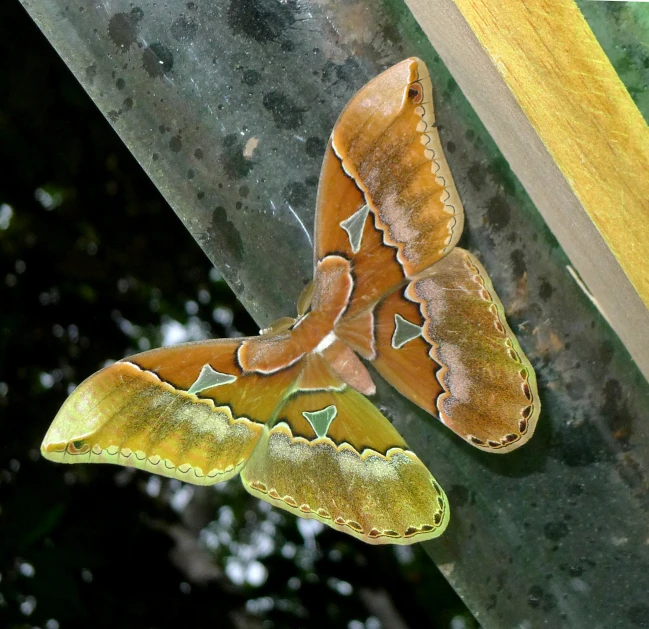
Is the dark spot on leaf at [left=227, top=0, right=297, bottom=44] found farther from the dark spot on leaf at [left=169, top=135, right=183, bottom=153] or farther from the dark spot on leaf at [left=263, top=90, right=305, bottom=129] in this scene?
the dark spot on leaf at [left=169, top=135, right=183, bottom=153]

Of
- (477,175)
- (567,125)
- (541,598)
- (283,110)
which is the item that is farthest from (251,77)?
(541,598)

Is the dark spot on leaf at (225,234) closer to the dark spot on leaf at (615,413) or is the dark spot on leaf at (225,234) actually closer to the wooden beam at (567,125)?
the wooden beam at (567,125)

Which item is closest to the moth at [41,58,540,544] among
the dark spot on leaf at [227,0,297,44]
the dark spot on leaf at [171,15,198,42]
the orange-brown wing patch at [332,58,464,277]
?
the orange-brown wing patch at [332,58,464,277]

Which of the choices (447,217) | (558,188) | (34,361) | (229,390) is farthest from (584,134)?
(34,361)

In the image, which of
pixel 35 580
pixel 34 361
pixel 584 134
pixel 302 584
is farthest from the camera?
pixel 302 584

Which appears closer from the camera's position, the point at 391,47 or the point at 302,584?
the point at 391,47

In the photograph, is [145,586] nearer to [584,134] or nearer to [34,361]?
[34,361]
